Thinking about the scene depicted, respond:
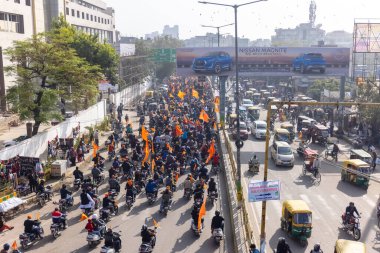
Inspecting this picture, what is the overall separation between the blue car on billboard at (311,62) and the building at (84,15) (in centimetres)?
2446

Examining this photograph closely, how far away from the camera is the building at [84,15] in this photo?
61750 millimetres

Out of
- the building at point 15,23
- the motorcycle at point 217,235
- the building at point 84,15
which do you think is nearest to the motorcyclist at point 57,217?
the motorcycle at point 217,235

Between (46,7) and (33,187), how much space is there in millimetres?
44927

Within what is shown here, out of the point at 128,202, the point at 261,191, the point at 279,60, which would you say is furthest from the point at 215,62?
the point at 261,191

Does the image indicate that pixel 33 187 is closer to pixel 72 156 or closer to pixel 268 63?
pixel 72 156

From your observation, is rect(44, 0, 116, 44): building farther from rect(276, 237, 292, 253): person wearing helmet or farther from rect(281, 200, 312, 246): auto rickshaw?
rect(276, 237, 292, 253): person wearing helmet

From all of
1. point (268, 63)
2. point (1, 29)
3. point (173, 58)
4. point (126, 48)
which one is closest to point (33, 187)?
point (1, 29)

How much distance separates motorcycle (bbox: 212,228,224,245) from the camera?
54.9ft

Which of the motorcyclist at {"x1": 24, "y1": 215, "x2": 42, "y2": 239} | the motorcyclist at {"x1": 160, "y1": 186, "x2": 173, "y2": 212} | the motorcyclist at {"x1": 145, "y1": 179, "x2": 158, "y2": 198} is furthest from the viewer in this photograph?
the motorcyclist at {"x1": 145, "y1": 179, "x2": 158, "y2": 198}

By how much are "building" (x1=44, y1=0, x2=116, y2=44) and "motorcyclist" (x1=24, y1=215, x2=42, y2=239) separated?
133 feet

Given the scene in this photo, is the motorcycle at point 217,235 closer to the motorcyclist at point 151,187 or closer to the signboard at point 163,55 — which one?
the motorcyclist at point 151,187

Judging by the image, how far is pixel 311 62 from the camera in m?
42.9

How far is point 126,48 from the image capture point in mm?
74312

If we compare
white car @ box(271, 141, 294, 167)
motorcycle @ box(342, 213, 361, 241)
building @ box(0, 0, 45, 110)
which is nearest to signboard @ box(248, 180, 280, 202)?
motorcycle @ box(342, 213, 361, 241)
